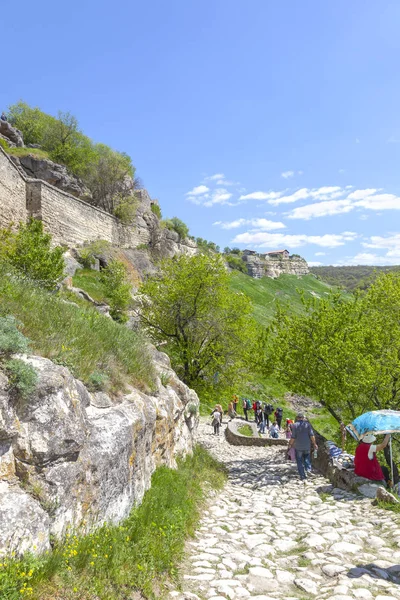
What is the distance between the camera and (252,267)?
286 ft

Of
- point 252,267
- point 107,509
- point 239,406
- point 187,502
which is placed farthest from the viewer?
point 252,267

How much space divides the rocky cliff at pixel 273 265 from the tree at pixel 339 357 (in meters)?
71.5

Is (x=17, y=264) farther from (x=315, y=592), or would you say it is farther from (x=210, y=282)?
(x=315, y=592)

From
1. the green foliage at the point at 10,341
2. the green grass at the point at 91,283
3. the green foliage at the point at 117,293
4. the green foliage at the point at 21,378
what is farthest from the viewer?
the green grass at the point at 91,283

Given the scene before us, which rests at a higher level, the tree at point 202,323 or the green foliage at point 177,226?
the green foliage at point 177,226

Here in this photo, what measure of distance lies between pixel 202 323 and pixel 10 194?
1600 cm

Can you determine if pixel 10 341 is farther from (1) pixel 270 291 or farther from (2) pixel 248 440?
(1) pixel 270 291

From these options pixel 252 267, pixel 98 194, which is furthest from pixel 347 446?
pixel 252 267

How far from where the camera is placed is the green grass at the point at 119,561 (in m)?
3.16

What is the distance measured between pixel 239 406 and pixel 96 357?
23736 millimetres

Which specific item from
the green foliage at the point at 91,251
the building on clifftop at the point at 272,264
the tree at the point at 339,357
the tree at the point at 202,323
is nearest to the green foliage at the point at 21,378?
the tree at the point at 339,357

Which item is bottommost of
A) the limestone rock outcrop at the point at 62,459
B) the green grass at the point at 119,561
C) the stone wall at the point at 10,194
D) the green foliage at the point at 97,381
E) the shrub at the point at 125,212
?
the green grass at the point at 119,561

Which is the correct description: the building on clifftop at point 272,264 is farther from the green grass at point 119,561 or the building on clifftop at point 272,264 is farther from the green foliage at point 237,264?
the green grass at point 119,561

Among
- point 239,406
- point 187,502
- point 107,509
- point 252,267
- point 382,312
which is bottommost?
point 239,406
